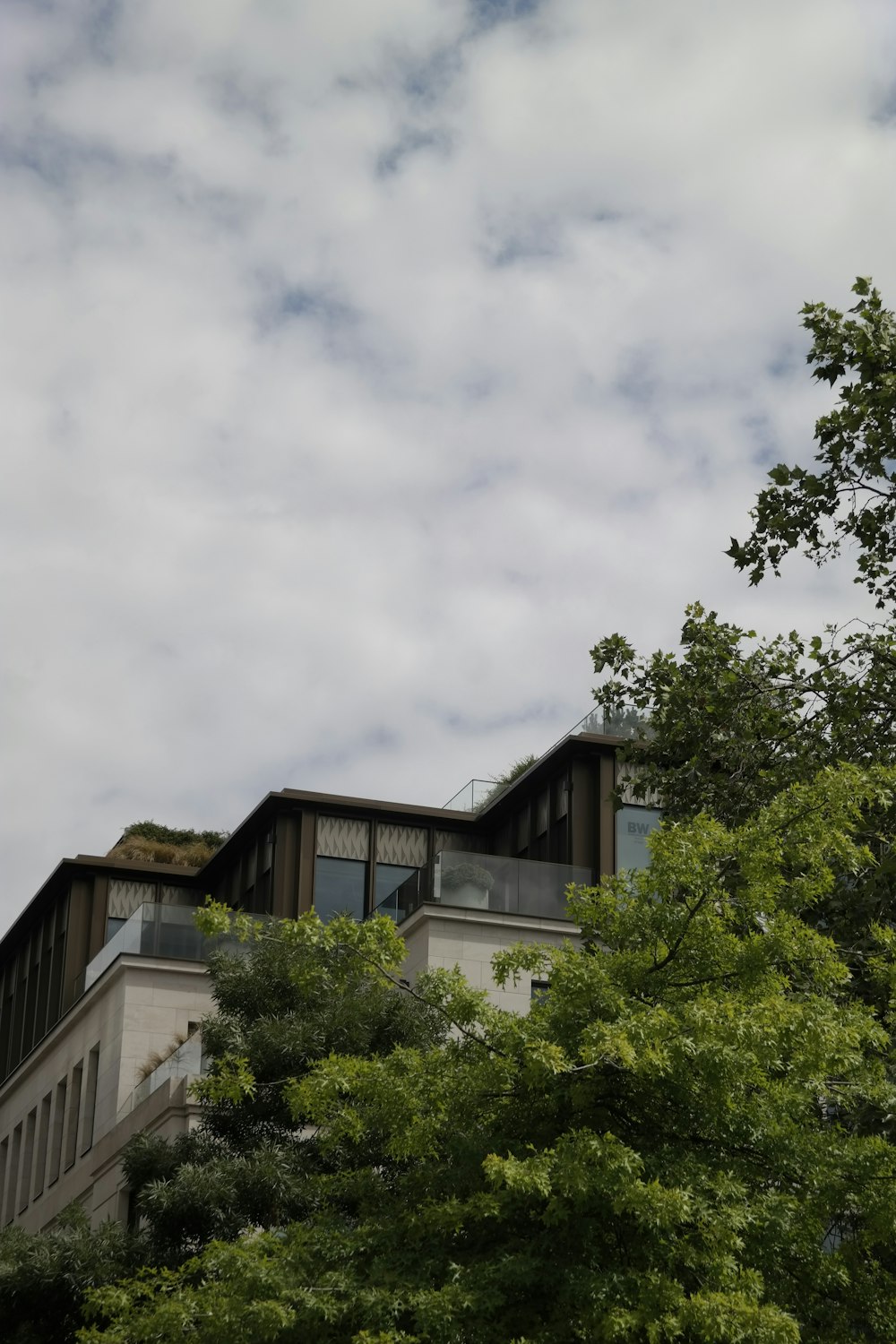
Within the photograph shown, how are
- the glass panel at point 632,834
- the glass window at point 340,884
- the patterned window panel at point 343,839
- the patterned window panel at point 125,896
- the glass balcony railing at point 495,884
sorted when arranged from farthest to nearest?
the patterned window panel at point 125,896, the patterned window panel at point 343,839, the glass window at point 340,884, the glass panel at point 632,834, the glass balcony railing at point 495,884

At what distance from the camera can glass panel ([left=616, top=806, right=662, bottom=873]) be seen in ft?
131

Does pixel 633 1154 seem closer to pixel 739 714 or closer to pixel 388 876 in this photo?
pixel 739 714

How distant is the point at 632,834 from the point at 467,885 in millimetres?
4461

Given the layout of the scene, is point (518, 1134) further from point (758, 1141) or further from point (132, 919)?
point (132, 919)

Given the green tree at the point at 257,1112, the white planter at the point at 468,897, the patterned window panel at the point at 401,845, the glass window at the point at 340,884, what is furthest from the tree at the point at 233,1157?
the patterned window panel at the point at 401,845

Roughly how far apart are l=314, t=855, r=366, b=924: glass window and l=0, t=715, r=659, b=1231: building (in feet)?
0.14

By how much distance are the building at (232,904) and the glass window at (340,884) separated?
0.04 metres

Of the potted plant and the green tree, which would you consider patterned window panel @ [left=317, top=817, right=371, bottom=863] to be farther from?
the green tree

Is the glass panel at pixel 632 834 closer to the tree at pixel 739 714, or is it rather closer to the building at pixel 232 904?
the building at pixel 232 904

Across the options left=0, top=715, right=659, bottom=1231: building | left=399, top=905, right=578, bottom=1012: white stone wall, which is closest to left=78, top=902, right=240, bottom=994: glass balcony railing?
left=0, top=715, right=659, bottom=1231: building

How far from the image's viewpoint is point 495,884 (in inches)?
1500

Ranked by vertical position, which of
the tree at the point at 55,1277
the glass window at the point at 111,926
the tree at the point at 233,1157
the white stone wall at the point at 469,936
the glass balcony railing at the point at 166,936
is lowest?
the tree at the point at 55,1277

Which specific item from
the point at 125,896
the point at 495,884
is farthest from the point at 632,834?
the point at 125,896

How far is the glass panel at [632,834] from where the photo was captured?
1574 inches
